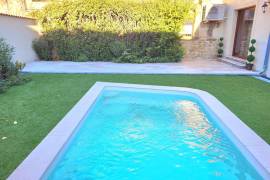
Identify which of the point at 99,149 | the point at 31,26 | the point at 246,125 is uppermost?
the point at 31,26

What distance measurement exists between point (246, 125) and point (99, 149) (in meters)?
2.75

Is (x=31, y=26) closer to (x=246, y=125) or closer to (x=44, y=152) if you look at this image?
(x=44, y=152)

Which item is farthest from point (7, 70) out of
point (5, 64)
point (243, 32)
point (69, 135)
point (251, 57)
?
point (243, 32)

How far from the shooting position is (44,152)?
309 cm

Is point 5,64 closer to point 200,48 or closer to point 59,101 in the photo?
point 59,101

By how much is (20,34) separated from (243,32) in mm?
11497

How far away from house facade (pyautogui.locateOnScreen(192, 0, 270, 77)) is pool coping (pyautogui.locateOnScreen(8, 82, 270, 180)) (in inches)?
210

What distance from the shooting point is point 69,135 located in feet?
12.0

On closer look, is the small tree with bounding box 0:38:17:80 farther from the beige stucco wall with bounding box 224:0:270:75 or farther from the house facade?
the beige stucco wall with bounding box 224:0:270:75

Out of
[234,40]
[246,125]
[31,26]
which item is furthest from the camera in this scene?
[234,40]

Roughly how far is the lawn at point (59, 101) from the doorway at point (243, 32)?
4.12 m

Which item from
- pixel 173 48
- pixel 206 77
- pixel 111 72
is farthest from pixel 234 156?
pixel 173 48

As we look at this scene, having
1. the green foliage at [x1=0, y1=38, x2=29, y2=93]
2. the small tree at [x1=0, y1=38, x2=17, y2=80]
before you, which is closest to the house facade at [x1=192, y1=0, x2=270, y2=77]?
the green foliage at [x1=0, y1=38, x2=29, y2=93]

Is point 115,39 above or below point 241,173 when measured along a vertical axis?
above
